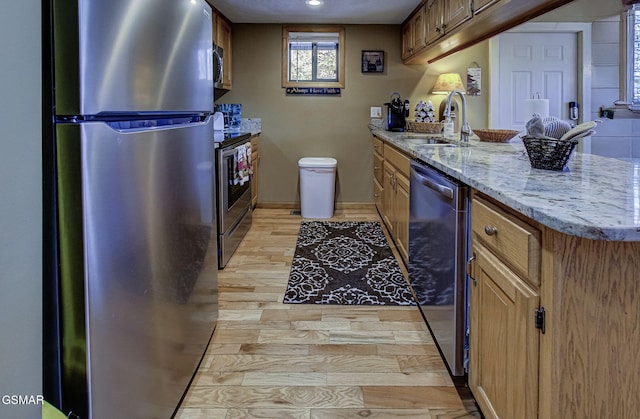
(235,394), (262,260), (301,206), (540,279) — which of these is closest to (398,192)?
(262,260)

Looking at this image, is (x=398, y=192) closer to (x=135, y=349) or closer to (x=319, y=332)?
(x=319, y=332)

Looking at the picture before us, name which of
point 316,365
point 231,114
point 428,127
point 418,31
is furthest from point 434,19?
point 316,365

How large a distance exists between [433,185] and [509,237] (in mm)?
815

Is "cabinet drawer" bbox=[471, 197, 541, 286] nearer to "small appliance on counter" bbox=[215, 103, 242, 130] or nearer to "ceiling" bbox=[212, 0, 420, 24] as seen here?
"ceiling" bbox=[212, 0, 420, 24]

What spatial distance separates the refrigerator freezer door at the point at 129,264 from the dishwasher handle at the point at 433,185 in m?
0.99

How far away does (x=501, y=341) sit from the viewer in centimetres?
140

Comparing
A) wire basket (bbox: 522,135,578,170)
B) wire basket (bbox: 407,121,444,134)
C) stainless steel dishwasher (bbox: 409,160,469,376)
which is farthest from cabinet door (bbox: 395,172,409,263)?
wire basket (bbox: 522,135,578,170)

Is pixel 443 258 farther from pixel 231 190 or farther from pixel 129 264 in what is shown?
pixel 231 190

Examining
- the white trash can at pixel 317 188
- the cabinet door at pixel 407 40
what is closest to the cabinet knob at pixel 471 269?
the white trash can at pixel 317 188

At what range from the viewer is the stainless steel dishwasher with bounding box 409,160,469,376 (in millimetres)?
1797

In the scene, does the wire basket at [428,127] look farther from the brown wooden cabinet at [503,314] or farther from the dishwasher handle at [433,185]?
the brown wooden cabinet at [503,314]

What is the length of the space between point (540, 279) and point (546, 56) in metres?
3.74

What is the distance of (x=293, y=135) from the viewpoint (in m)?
5.62
